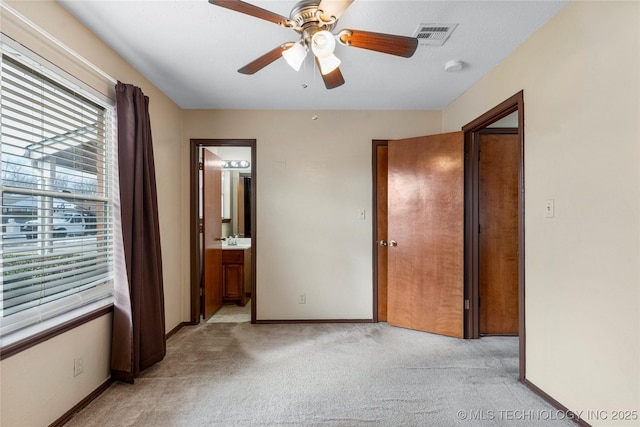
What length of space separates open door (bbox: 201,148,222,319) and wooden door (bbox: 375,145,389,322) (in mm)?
1988

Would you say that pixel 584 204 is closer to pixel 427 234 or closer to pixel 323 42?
pixel 427 234

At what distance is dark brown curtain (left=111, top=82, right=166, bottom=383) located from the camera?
6.80 feet

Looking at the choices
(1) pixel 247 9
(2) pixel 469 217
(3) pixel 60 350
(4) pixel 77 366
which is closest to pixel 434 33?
(1) pixel 247 9

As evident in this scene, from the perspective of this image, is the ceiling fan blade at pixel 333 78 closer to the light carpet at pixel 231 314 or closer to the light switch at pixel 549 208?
the light switch at pixel 549 208

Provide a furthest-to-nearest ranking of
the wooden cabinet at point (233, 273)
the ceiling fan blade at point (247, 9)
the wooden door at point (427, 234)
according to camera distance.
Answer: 1. the wooden cabinet at point (233, 273)
2. the wooden door at point (427, 234)
3. the ceiling fan blade at point (247, 9)

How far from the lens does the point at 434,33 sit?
195 centimetres

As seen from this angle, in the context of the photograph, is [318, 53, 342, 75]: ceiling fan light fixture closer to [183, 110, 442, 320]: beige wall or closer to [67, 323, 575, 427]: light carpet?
[183, 110, 442, 320]: beige wall

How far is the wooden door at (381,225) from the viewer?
3348 millimetres

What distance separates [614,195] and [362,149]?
222 centimetres

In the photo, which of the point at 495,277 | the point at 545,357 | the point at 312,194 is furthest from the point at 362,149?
the point at 545,357

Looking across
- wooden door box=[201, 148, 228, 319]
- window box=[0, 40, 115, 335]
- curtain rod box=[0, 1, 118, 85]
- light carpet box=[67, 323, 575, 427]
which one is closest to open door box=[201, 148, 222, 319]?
wooden door box=[201, 148, 228, 319]

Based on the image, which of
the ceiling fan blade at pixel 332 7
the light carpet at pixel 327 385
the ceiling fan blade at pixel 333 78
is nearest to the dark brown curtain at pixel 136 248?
the light carpet at pixel 327 385

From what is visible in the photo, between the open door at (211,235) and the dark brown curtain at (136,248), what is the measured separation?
→ 3.47 feet

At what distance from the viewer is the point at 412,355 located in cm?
256
